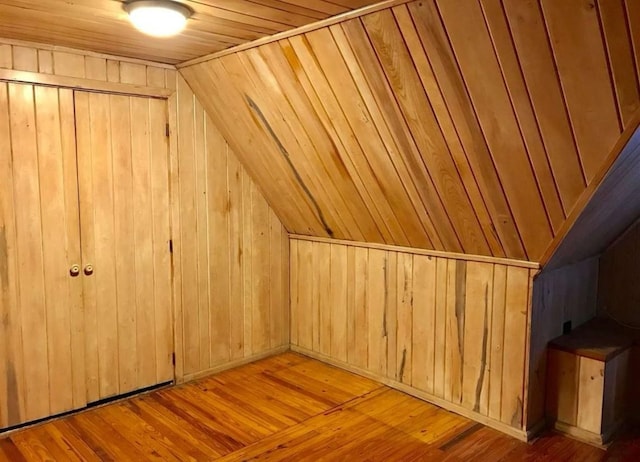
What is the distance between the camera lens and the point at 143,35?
8.52 feet

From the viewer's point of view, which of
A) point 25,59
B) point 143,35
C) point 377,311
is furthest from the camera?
point 377,311

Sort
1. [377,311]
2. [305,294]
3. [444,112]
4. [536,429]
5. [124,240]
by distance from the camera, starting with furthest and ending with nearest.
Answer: [305,294] → [377,311] → [124,240] → [536,429] → [444,112]

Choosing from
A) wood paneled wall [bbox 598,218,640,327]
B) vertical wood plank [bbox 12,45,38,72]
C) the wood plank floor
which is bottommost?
the wood plank floor

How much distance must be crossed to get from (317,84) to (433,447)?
1.97 meters

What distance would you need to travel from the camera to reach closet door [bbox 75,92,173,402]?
3.01 metres

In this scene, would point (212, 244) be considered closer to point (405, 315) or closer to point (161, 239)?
point (161, 239)

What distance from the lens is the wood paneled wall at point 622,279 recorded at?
10.7 feet

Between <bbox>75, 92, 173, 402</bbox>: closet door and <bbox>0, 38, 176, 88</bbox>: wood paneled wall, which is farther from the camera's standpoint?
<bbox>75, 92, 173, 402</bbox>: closet door

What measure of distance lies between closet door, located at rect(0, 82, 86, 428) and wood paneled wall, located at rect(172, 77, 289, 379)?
0.67 m

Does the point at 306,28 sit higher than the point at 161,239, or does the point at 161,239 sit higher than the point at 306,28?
the point at 306,28

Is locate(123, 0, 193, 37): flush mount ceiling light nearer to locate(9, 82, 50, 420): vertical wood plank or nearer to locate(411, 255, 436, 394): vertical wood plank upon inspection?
locate(9, 82, 50, 420): vertical wood plank

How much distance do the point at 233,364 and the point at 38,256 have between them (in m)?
1.58

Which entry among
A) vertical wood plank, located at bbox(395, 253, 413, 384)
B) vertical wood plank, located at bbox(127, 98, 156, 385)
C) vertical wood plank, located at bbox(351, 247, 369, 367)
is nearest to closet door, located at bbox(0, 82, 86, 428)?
vertical wood plank, located at bbox(127, 98, 156, 385)

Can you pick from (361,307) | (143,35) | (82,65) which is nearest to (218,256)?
(361,307)
